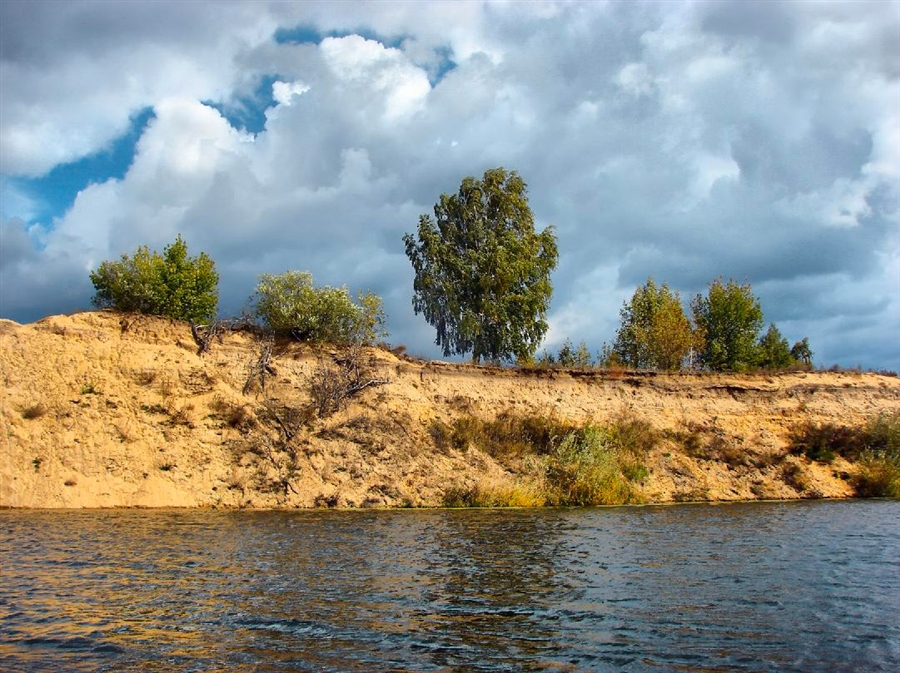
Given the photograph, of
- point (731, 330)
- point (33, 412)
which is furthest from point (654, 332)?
point (33, 412)

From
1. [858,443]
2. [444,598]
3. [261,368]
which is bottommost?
[444,598]

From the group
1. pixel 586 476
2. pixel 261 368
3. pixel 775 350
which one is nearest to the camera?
pixel 586 476

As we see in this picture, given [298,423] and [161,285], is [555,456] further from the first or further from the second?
[161,285]

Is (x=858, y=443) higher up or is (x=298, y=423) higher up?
(x=298, y=423)

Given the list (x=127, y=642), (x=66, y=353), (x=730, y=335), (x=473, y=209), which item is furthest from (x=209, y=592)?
(x=730, y=335)

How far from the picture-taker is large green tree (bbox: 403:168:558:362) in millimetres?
52812

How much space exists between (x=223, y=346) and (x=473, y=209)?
2416 centimetres

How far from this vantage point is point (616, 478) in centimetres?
3466

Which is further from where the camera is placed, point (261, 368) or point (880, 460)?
point (880, 460)

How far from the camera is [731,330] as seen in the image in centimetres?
6969

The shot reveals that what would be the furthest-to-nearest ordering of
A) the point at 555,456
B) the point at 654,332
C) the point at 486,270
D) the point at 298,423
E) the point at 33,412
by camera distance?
the point at 654,332, the point at 486,270, the point at 555,456, the point at 298,423, the point at 33,412

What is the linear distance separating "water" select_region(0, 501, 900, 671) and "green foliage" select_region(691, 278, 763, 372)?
47512 mm

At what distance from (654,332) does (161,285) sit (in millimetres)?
41517

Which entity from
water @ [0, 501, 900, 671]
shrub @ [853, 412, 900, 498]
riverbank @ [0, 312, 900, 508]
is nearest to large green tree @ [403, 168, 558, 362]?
riverbank @ [0, 312, 900, 508]
